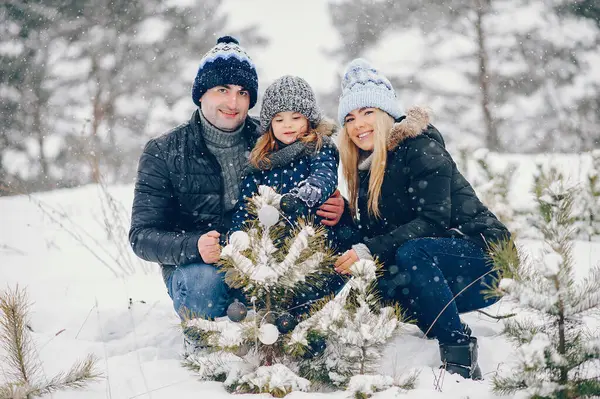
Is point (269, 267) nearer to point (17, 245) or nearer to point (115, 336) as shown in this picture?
point (115, 336)

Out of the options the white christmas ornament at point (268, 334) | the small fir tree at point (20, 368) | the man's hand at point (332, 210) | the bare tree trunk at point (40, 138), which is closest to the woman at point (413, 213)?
the man's hand at point (332, 210)

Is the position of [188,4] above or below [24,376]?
above

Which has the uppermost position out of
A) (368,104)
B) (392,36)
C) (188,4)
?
(188,4)

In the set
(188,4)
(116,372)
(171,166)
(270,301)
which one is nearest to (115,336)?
(116,372)

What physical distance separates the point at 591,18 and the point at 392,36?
4924 mm

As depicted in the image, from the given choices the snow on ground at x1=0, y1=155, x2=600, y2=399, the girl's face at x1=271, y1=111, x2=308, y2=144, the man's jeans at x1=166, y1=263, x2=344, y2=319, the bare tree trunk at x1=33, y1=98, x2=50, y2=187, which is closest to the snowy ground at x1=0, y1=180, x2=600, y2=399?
the snow on ground at x1=0, y1=155, x2=600, y2=399

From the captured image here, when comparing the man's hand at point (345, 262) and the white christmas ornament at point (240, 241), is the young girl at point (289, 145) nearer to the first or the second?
the man's hand at point (345, 262)

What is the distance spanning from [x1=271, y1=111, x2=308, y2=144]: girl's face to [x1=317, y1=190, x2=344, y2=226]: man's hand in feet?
1.36

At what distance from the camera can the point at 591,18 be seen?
1175 centimetres

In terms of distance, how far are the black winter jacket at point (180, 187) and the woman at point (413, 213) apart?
824 millimetres

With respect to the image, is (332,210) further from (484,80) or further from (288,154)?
(484,80)

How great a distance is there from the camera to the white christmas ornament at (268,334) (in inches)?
77.8

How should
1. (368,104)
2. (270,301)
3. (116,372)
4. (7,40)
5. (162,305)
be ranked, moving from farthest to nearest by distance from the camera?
(7,40)
(162,305)
(368,104)
(116,372)
(270,301)

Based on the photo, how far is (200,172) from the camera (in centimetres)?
309
